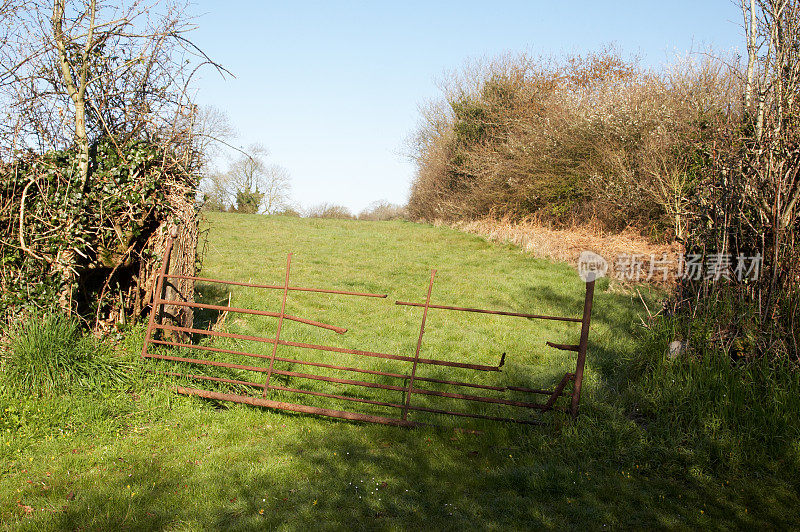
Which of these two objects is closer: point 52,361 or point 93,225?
point 52,361

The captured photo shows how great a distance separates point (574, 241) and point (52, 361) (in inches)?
510

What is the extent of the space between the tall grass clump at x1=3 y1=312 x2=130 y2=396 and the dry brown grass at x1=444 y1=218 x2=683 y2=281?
34.2ft

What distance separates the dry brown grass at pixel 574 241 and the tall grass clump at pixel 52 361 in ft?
34.2

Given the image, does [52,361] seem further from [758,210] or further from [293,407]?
[758,210]

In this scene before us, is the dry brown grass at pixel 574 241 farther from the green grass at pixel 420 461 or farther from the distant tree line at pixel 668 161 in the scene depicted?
the green grass at pixel 420 461

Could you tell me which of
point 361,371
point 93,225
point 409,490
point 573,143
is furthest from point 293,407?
point 573,143

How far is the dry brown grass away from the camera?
1270 cm

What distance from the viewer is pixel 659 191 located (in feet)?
44.4

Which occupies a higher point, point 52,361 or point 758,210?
point 758,210

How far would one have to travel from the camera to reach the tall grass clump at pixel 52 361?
16.3 feet

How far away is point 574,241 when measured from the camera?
14797mm

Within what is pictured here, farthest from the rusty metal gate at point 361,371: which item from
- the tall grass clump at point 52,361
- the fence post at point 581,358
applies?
the tall grass clump at point 52,361

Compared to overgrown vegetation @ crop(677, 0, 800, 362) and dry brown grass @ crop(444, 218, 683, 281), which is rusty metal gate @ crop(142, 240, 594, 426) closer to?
overgrown vegetation @ crop(677, 0, 800, 362)

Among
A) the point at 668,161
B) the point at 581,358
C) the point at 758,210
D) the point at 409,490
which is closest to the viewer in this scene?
the point at 409,490
